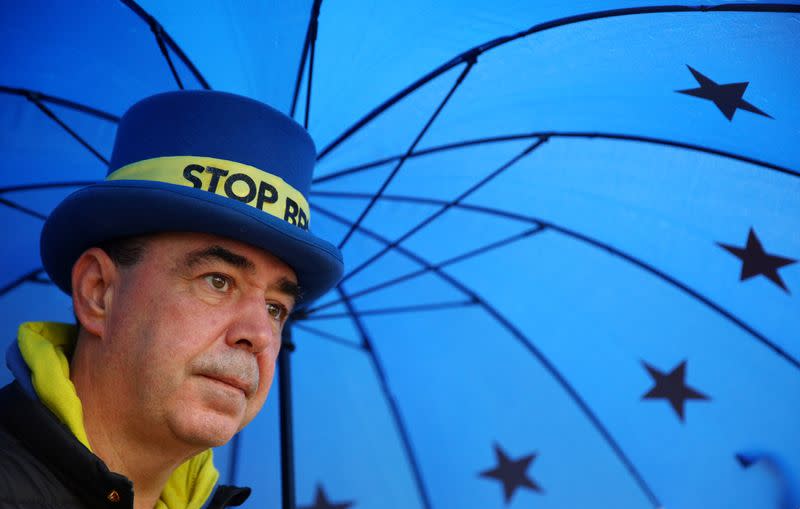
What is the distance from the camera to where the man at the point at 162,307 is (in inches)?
62.9

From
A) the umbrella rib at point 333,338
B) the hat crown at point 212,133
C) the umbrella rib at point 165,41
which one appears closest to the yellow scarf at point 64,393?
the hat crown at point 212,133

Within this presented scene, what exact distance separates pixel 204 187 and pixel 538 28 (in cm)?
132

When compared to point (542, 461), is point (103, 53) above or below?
above

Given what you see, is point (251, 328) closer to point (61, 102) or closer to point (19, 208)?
point (61, 102)

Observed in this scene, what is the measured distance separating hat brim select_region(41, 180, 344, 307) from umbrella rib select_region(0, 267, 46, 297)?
61.1 inches

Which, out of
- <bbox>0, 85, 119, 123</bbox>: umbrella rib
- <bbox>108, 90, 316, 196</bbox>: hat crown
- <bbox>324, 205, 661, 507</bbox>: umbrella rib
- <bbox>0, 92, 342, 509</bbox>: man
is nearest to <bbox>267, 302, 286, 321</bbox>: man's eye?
<bbox>0, 92, 342, 509</bbox>: man

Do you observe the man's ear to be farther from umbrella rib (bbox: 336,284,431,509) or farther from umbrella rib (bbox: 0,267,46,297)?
umbrella rib (bbox: 336,284,431,509)

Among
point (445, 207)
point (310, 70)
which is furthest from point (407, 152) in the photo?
point (310, 70)

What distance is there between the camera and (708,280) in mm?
3162

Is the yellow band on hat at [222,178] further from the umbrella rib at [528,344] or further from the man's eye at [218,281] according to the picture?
the umbrella rib at [528,344]

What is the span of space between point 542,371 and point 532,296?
1.28ft

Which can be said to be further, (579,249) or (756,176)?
(579,249)

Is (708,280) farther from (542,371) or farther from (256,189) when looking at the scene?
(256,189)

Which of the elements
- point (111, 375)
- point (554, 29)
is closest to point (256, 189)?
point (111, 375)
